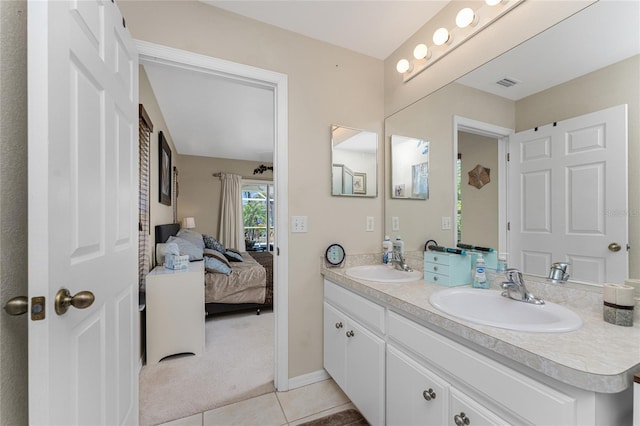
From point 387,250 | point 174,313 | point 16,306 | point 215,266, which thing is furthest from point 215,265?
point 16,306

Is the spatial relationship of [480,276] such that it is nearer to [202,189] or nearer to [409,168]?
[409,168]

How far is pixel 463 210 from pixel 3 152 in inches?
75.2

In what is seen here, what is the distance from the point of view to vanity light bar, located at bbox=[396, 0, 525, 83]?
4.43 feet

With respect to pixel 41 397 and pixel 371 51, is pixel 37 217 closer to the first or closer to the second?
pixel 41 397

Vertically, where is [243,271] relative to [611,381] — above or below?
below

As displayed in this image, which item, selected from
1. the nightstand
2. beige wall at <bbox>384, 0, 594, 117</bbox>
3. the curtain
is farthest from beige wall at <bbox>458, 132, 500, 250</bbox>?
the curtain

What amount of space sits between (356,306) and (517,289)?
30.5 inches

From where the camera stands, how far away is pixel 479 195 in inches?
58.4

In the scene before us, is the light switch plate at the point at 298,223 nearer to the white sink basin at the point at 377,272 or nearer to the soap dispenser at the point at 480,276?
the white sink basin at the point at 377,272

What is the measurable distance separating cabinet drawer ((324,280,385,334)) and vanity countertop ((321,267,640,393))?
26cm

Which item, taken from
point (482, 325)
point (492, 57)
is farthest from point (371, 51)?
point (482, 325)

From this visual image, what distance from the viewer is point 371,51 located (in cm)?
206

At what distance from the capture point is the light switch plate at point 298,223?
1.83m

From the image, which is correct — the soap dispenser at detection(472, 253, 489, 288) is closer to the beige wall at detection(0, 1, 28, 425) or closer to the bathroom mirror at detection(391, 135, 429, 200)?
the bathroom mirror at detection(391, 135, 429, 200)
